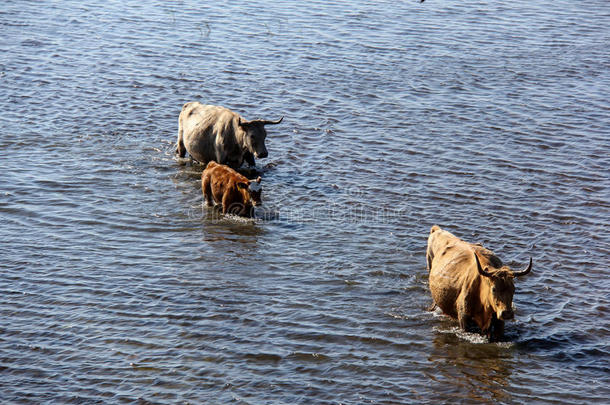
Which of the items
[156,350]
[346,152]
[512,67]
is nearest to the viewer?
[156,350]

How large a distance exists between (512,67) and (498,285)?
1617 centimetres

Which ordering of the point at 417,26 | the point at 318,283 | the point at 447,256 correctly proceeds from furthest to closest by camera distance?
1. the point at 417,26
2. the point at 318,283
3. the point at 447,256

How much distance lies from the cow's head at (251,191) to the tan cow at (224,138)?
208 cm

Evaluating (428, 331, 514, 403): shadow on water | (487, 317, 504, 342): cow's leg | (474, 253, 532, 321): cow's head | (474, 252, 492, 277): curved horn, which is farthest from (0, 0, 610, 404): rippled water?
(474, 252, 492, 277): curved horn

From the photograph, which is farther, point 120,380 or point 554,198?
point 554,198

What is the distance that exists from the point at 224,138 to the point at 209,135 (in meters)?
0.38

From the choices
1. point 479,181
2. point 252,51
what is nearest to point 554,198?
point 479,181

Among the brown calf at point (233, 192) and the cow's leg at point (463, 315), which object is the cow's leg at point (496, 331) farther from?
the brown calf at point (233, 192)

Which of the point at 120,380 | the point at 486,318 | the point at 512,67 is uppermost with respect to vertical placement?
the point at 512,67

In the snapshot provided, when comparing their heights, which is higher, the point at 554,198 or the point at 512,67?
the point at 512,67

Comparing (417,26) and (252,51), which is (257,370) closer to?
(252,51)

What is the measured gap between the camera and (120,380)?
992 centimetres

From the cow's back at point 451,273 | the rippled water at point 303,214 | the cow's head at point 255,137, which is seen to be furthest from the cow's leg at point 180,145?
the cow's back at point 451,273

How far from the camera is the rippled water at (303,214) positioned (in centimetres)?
1034
